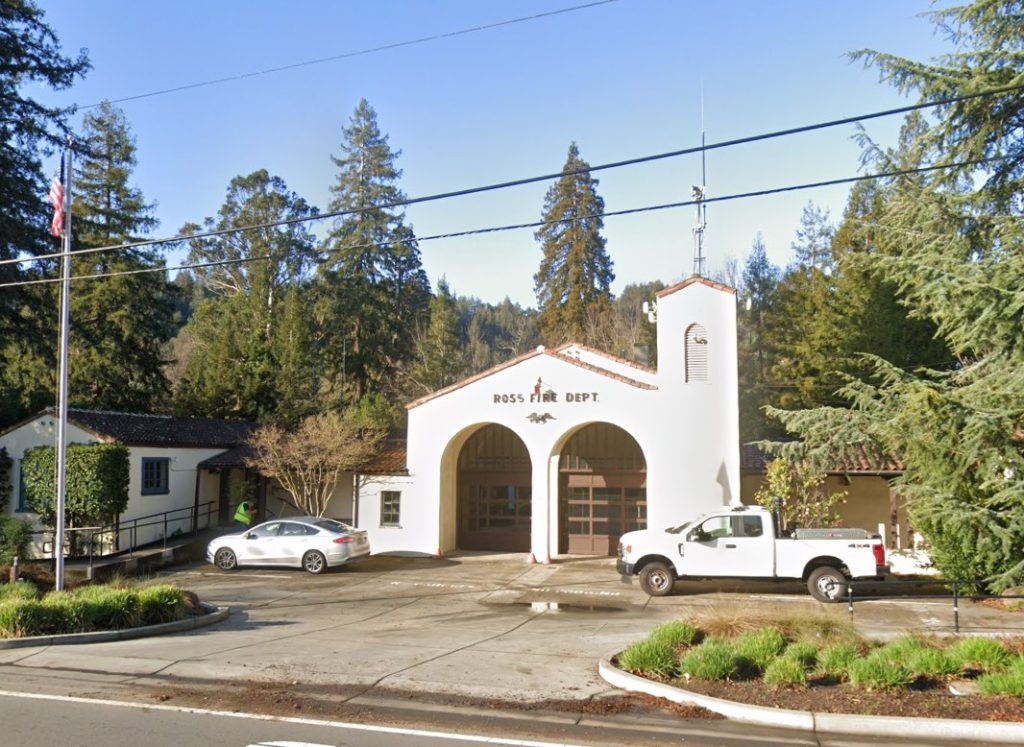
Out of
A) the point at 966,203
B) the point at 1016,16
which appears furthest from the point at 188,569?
the point at 1016,16

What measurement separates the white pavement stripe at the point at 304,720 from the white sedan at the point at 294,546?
1243 cm

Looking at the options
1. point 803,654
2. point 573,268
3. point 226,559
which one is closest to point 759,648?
point 803,654

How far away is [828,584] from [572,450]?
9.72 metres

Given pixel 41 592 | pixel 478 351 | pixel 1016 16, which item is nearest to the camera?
pixel 1016 16

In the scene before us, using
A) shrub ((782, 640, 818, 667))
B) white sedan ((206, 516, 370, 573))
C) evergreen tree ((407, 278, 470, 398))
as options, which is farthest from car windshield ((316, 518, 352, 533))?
evergreen tree ((407, 278, 470, 398))

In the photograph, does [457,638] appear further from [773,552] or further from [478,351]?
[478,351]

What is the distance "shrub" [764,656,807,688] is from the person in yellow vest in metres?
19.3

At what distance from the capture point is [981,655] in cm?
948

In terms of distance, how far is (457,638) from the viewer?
13.2 metres

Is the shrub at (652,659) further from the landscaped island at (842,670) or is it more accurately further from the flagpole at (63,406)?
the flagpole at (63,406)

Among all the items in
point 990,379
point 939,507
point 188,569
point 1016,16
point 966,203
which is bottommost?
point 188,569

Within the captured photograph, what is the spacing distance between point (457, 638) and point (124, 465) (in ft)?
50.2

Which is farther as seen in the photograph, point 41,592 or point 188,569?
point 188,569

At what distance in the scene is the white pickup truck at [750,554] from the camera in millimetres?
17188
